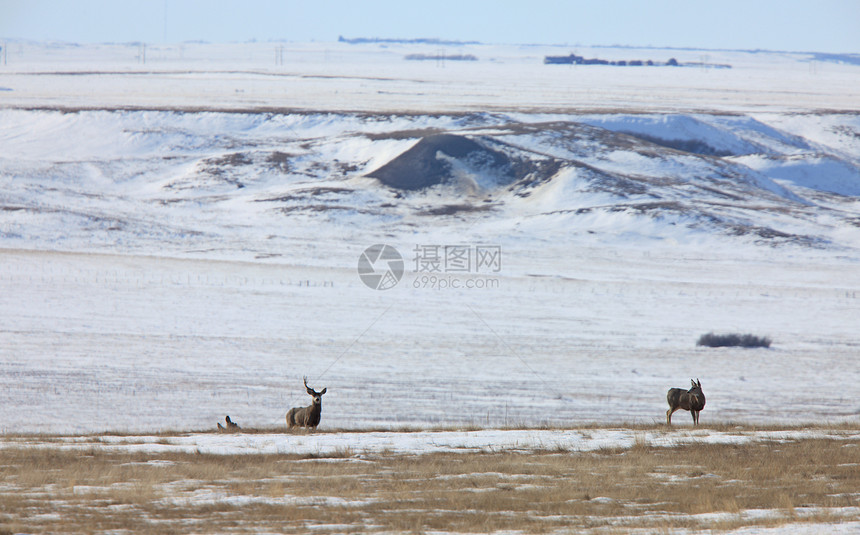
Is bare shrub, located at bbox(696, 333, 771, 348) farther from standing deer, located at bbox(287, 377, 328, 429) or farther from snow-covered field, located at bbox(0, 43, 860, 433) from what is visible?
standing deer, located at bbox(287, 377, 328, 429)

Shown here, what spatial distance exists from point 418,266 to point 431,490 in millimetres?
30165

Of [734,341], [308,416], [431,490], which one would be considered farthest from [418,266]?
[431,490]

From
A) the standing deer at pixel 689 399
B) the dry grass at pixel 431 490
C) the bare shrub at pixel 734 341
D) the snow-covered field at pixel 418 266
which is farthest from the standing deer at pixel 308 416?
the bare shrub at pixel 734 341

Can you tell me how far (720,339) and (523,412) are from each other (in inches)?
414

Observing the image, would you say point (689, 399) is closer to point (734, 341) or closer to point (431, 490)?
point (431, 490)

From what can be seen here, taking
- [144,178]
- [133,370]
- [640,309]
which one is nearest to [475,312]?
[640,309]

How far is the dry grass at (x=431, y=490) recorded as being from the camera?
9102 mm

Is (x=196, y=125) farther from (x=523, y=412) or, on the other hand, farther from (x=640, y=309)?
(x=523, y=412)

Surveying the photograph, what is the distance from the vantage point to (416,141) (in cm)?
A: 6450

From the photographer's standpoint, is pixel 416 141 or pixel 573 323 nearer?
pixel 573 323

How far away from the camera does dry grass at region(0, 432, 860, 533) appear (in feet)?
29.9

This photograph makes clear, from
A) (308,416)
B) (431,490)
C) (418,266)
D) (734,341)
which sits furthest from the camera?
(418,266)

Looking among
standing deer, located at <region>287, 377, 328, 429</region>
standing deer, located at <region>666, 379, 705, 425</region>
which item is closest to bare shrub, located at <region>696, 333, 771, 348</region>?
standing deer, located at <region>666, 379, 705, 425</region>

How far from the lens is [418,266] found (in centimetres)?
4069
